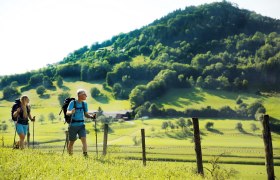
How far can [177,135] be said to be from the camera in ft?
400

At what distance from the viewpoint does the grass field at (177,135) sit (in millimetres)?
65812

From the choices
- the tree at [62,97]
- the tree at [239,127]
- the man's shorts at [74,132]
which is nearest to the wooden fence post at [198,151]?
the man's shorts at [74,132]

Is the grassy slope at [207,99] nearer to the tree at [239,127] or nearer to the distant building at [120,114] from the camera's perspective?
the distant building at [120,114]

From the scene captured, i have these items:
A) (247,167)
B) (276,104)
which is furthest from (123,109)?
(247,167)

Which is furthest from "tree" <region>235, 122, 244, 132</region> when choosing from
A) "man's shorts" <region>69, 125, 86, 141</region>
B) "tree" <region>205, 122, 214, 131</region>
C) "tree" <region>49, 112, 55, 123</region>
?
"man's shorts" <region>69, 125, 86, 141</region>

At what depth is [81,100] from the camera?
14320mm

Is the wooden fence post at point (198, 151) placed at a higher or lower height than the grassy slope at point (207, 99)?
higher

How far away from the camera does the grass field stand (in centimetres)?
6581

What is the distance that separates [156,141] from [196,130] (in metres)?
96.9

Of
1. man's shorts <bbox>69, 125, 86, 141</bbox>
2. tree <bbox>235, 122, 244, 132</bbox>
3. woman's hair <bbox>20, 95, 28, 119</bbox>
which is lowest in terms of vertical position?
tree <bbox>235, 122, 244, 132</bbox>

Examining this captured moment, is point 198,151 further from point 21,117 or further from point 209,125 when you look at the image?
point 209,125

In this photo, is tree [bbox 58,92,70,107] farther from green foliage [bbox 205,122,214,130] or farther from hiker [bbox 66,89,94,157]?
hiker [bbox 66,89,94,157]

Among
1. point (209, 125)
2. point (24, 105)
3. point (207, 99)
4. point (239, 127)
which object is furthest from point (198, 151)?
point (207, 99)

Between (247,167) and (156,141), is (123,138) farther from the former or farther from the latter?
(247,167)
